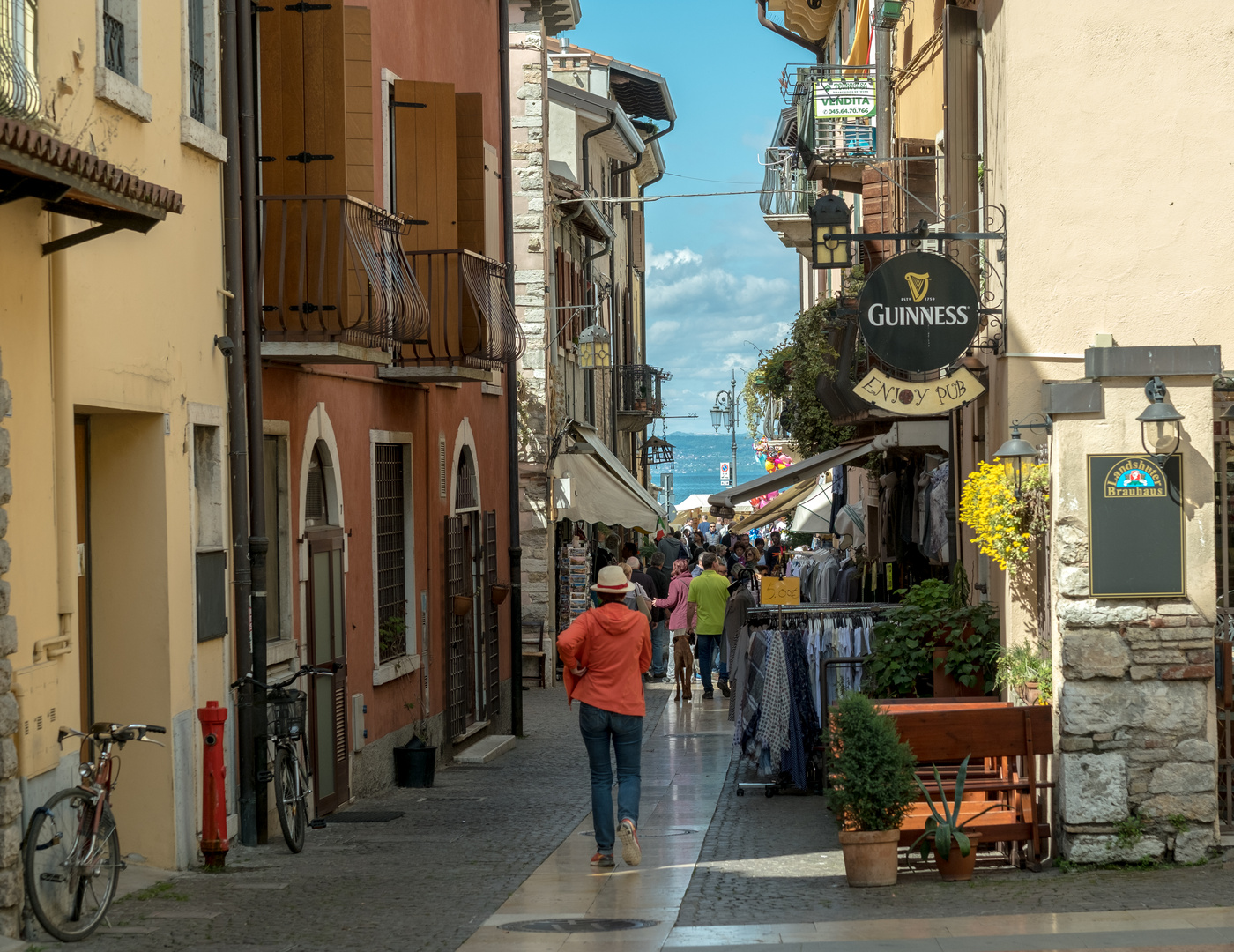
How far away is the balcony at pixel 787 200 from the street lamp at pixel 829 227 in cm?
1365

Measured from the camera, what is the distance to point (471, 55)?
18.0m

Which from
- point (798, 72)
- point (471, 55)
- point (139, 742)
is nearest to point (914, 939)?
point (139, 742)

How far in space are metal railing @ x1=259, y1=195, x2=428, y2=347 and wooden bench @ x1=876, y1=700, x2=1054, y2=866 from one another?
4791mm

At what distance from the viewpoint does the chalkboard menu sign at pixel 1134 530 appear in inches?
344

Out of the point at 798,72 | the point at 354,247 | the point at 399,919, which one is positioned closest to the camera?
the point at 399,919

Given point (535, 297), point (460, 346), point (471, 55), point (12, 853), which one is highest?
point (471, 55)

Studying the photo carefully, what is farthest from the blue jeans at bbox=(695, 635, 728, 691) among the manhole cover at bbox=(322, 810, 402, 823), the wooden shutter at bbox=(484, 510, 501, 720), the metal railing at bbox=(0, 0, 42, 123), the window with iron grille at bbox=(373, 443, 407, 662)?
the metal railing at bbox=(0, 0, 42, 123)

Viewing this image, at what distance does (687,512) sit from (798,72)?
40.4m

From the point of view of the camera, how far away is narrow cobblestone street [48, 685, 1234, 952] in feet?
24.2

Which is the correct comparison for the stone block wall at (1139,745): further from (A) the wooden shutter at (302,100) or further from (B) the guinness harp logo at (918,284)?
(A) the wooden shutter at (302,100)

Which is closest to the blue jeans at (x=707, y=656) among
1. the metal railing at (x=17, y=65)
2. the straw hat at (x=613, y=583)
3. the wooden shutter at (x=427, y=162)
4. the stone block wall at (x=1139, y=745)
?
the wooden shutter at (x=427, y=162)

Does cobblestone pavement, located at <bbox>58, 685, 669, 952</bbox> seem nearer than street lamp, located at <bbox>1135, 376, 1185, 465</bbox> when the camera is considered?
Yes

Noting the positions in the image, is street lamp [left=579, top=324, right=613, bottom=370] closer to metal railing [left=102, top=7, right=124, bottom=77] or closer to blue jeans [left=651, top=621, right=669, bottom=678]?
blue jeans [left=651, top=621, right=669, bottom=678]

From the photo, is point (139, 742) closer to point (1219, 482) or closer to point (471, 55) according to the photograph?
point (1219, 482)
